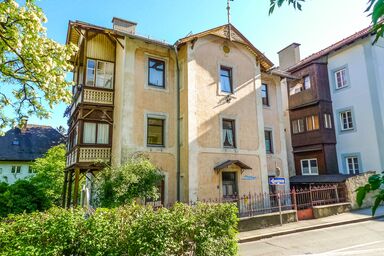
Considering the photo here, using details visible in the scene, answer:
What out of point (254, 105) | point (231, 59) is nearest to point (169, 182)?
point (254, 105)

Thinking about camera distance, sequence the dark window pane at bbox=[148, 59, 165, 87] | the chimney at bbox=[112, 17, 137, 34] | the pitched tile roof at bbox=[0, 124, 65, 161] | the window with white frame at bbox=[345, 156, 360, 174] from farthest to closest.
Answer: the pitched tile roof at bbox=[0, 124, 65, 161]
the window with white frame at bbox=[345, 156, 360, 174]
the chimney at bbox=[112, 17, 137, 34]
the dark window pane at bbox=[148, 59, 165, 87]

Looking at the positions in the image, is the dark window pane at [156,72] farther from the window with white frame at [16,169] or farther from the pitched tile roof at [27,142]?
the window with white frame at [16,169]

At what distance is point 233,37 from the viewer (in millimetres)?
18859

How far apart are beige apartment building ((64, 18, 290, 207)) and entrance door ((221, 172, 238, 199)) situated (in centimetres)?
6

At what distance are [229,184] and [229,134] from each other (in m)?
3.32

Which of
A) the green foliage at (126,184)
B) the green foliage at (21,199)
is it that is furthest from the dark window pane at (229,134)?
the green foliage at (21,199)

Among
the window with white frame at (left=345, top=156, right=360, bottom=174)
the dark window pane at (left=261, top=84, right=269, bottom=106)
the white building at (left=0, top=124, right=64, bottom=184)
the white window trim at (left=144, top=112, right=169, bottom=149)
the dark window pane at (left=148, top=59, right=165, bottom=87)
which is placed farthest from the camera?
the white building at (left=0, top=124, right=64, bottom=184)

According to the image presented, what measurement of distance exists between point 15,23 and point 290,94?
2323 cm

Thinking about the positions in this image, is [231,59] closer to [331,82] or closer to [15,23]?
[331,82]

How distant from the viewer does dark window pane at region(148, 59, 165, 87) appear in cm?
1688

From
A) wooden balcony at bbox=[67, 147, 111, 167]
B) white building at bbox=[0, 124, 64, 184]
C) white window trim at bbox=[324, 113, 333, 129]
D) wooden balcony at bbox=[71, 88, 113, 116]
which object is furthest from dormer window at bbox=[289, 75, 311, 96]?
white building at bbox=[0, 124, 64, 184]

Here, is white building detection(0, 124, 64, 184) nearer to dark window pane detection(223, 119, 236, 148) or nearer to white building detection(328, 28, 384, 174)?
dark window pane detection(223, 119, 236, 148)

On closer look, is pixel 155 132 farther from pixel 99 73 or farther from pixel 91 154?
pixel 99 73

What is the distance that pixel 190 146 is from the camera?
1566cm
